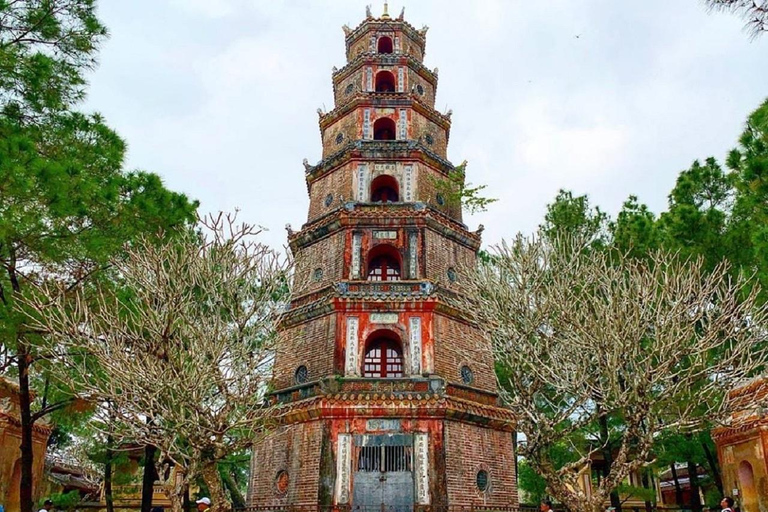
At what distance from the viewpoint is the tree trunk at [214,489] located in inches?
371

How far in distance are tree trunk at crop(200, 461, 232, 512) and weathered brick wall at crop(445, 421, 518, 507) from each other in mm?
5473

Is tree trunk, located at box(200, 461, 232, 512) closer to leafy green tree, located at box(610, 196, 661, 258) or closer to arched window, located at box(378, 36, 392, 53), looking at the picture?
leafy green tree, located at box(610, 196, 661, 258)

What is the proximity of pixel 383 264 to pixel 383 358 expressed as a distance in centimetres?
276

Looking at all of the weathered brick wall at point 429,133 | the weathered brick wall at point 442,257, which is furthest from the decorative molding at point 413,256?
the weathered brick wall at point 429,133

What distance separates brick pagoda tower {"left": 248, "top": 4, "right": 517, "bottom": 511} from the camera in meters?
13.6

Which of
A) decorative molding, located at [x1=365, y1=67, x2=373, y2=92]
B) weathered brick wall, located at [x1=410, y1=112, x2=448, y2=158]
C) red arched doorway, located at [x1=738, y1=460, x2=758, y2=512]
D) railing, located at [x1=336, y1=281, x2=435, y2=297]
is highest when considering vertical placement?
decorative molding, located at [x1=365, y1=67, x2=373, y2=92]

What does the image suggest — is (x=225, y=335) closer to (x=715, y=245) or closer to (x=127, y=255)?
(x=127, y=255)

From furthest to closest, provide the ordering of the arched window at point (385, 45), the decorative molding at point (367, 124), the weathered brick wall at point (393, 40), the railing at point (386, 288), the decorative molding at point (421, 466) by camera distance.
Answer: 1. the arched window at point (385, 45)
2. the weathered brick wall at point (393, 40)
3. the decorative molding at point (367, 124)
4. the railing at point (386, 288)
5. the decorative molding at point (421, 466)

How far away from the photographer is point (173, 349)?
33.6 ft

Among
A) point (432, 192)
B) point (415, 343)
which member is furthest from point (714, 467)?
point (432, 192)

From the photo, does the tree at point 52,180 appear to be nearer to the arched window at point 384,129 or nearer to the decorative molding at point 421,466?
the decorative molding at point 421,466

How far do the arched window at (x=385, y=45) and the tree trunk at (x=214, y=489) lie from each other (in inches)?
608

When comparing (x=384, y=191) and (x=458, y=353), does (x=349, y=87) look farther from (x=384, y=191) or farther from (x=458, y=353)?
(x=458, y=353)

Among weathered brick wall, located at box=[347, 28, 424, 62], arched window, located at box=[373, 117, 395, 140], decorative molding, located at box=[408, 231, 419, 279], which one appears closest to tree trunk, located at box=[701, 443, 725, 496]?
decorative molding, located at box=[408, 231, 419, 279]
